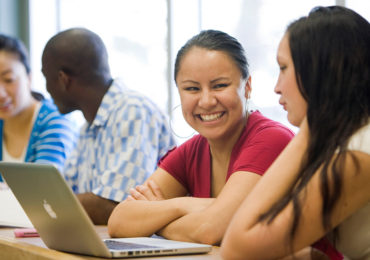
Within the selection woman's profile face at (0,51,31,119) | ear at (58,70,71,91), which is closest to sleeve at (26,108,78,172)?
woman's profile face at (0,51,31,119)

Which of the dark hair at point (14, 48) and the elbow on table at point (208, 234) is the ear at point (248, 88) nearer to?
the elbow on table at point (208, 234)

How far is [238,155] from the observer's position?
1.83m

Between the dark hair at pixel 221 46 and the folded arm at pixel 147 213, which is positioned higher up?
the dark hair at pixel 221 46

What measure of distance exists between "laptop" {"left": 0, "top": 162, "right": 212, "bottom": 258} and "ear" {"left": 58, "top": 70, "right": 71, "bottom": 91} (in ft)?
3.76

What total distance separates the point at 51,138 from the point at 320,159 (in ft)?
6.57

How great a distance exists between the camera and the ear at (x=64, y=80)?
2.60 meters

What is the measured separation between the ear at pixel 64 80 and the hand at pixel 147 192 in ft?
2.75

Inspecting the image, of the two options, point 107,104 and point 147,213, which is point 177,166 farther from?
point 107,104

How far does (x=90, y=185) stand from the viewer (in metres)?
2.57

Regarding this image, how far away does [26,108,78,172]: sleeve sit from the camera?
2.95 m

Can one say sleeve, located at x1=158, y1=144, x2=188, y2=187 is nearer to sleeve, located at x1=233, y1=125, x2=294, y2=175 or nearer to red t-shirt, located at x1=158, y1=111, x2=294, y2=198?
red t-shirt, located at x1=158, y1=111, x2=294, y2=198

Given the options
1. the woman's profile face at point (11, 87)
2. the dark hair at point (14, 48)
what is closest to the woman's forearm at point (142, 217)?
the woman's profile face at point (11, 87)

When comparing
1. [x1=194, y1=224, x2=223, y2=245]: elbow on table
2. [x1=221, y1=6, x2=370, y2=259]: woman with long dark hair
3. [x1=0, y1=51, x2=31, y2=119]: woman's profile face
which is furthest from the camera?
[x1=0, y1=51, x2=31, y2=119]: woman's profile face

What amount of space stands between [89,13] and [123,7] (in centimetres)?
45
